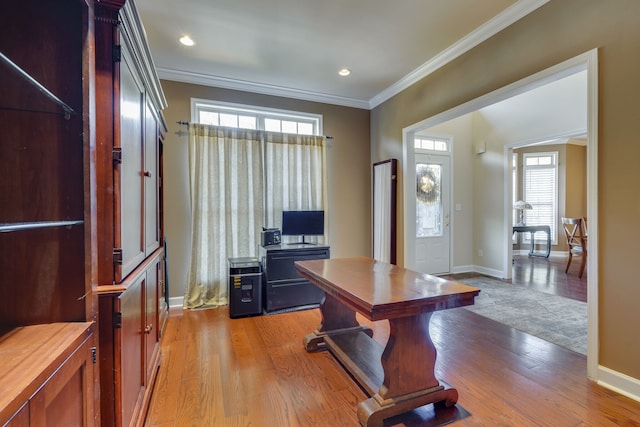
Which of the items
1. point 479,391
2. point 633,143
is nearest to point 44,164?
point 479,391

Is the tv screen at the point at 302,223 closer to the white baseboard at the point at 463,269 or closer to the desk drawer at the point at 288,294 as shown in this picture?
the desk drawer at the point at 288,294

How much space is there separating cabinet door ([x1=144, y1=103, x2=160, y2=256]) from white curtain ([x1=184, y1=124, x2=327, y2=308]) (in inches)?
59.1

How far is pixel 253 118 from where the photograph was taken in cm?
422

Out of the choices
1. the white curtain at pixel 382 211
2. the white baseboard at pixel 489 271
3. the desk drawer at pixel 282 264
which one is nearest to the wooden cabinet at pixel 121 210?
the desk drawer at pixel 282 264

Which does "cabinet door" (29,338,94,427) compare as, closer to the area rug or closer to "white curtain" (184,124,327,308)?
"white curtain" (184,124,327,308)

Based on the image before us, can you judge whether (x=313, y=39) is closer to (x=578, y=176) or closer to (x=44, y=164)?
(x=44, y=164)

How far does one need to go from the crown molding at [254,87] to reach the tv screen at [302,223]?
1.71 m

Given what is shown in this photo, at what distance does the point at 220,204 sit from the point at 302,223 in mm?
1100

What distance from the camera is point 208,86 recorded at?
3904 mm

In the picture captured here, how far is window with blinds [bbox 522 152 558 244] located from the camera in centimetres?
738

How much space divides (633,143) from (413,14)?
190 centimetres

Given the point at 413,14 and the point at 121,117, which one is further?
the point at 413,14

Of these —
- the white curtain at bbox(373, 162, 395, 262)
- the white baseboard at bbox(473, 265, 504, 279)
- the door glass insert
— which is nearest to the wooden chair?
the white baseboard at bbox(473, 265, 504, 279)

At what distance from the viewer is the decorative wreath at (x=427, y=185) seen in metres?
5.34
